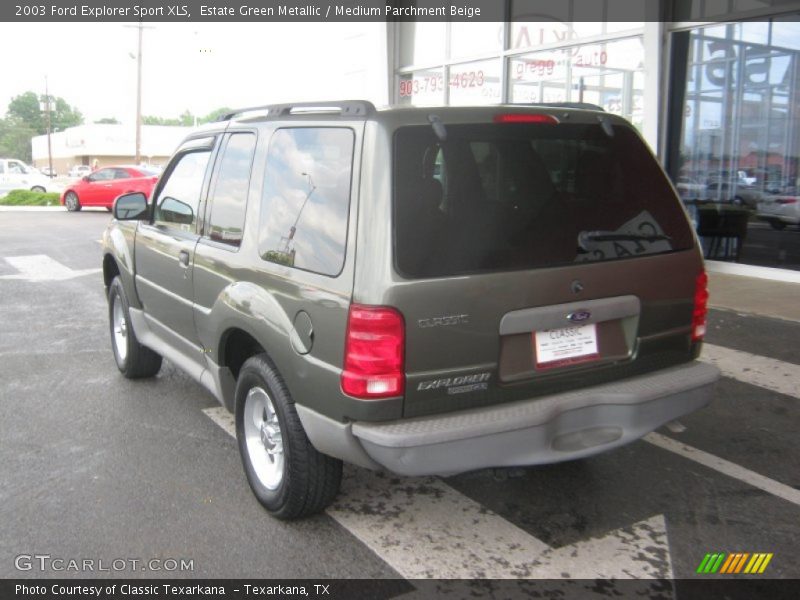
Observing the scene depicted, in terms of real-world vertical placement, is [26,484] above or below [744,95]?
below

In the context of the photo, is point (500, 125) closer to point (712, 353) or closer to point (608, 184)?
point (608, 184)

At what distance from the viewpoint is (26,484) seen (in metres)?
3.93

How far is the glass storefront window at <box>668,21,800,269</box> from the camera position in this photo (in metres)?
9.74

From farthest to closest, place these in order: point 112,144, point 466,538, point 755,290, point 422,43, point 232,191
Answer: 1. point 112,144
2. point 422,43
3. point 755,290
4. point 232,191
5. point 466,538

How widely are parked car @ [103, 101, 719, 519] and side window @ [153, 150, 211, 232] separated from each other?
52 centimetres

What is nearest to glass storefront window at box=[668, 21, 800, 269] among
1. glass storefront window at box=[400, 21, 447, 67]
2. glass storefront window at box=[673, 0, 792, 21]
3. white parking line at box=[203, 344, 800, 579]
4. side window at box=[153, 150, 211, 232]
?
glass storefront window at box=[673, 0, 792, 21]

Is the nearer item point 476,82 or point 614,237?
point 614,237

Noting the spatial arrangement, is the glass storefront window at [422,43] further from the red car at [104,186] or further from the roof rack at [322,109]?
the roof rack at [322,109]

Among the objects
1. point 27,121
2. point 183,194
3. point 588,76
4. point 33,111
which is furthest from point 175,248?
point 33,111

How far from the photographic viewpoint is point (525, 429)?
3.04m

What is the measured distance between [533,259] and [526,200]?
0.29m

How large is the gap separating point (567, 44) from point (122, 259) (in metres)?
9.26

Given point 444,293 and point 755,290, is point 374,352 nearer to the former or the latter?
point 444,293

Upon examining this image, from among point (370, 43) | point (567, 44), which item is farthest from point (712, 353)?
point (370, 43)
